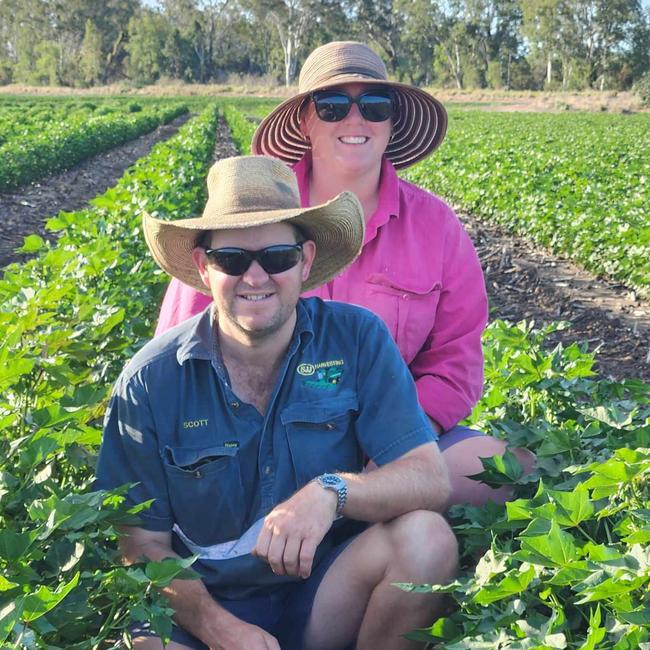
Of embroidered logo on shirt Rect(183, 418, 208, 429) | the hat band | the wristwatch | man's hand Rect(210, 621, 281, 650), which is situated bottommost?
man's hand Rect(210, 621, 281, 650)

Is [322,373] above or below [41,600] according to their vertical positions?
above

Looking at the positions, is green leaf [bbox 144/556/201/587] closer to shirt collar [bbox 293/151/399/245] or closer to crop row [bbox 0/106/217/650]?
crop row [bbox 0/106/217/650]

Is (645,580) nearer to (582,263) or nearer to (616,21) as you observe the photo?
(582,263)

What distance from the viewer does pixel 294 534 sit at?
88.6 inches

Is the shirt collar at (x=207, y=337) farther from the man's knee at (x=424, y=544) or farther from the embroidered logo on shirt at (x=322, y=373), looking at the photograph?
the man's knee at (x=424, y=544)

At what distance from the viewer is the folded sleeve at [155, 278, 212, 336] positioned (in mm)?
3145

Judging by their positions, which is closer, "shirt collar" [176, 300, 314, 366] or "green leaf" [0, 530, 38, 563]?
"green leaf" [0, 530, 38, 563]

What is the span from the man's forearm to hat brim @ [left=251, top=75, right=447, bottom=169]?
161 cm

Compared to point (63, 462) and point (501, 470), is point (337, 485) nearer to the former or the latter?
point (501, 470)

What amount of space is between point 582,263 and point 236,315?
7.80m

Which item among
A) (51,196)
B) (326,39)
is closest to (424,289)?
(51,196)

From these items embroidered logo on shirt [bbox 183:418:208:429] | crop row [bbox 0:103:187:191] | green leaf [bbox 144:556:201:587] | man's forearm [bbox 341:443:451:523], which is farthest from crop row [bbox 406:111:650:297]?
crop row [bbox 0:103:187:191]

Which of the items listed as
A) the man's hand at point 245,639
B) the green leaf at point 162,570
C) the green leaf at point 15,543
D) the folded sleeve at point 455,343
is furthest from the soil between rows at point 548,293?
the green leaf at point 15,543

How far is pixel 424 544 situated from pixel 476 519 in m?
0.35
